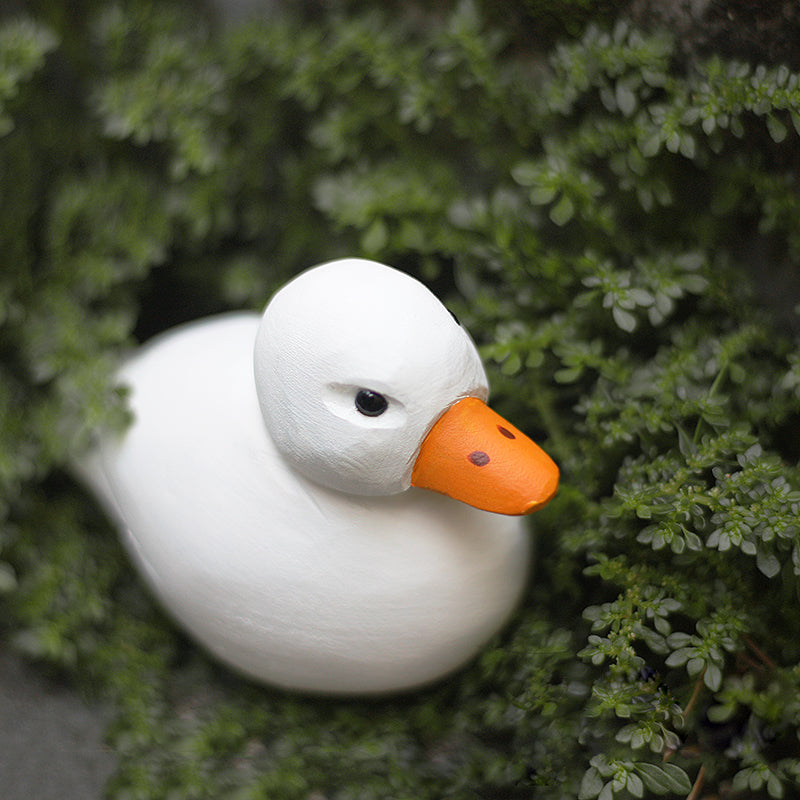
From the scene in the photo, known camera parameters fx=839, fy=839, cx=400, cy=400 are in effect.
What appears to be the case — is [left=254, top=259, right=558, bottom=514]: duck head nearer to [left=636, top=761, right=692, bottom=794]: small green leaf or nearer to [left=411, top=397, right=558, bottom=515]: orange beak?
[left=411, top=397, right=558, bottom=515]: orange beak

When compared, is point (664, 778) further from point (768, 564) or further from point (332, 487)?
point (332, 487)

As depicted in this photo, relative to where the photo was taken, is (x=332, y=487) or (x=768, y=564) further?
(x=332, y=487)

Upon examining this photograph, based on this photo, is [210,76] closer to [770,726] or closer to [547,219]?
[547,219]

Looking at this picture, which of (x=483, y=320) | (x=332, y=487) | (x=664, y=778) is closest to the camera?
(x=664, y=778)

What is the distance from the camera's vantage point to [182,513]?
1.30 m

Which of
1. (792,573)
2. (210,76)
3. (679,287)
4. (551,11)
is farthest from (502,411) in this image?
(210,76)

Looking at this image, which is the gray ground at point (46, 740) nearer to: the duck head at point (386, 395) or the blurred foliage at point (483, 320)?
the blurred foliage at point (483, 320)

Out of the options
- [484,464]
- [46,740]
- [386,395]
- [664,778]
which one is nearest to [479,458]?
[484,464]

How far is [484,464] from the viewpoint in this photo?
1.12m

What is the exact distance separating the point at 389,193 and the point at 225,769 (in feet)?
3.30

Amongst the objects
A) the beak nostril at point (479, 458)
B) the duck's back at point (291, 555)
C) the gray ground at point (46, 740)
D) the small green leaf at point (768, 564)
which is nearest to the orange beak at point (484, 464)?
the beak nostril at point (479, 458)

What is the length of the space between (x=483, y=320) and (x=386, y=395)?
42 cm

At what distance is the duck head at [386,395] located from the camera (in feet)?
3.64

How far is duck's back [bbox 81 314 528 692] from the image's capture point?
124 cm
